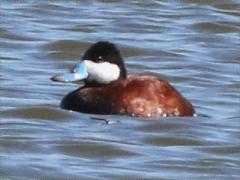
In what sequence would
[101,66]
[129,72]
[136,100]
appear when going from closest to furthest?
[136,100]
[101,66]
[129,72]

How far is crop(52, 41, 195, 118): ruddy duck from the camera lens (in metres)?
12.4

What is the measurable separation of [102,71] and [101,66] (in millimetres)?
47

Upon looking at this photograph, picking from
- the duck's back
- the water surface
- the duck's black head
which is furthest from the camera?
the duck's black head

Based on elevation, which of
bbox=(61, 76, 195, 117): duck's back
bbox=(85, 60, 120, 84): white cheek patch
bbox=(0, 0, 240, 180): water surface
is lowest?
bbox=(0, 0, 240, 180): water surface

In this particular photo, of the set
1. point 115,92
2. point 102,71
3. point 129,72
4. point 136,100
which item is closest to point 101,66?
point 102,71

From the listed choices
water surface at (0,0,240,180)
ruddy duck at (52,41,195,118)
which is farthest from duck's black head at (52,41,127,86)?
water surface at (0,0,240,180)

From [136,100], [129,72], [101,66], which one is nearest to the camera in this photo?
[136,100]

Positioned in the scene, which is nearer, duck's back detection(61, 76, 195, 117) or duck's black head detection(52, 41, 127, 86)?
duck's back detection(61, 76, 195, 117)

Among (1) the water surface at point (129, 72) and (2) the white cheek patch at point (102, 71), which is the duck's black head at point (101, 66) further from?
(1) the water surface at point (129, 72)

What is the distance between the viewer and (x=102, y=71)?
499 inches

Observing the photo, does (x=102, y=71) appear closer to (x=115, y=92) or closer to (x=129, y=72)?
(x=115, y=92)

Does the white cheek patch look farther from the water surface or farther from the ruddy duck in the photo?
the water surface

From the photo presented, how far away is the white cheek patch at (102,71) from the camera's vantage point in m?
12.7

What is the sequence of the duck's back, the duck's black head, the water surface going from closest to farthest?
the water surface < the duck's back < the duck's black head
